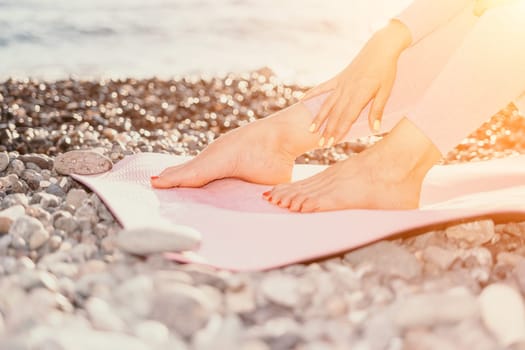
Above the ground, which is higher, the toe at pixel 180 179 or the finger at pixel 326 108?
the finger at pixel 326 108

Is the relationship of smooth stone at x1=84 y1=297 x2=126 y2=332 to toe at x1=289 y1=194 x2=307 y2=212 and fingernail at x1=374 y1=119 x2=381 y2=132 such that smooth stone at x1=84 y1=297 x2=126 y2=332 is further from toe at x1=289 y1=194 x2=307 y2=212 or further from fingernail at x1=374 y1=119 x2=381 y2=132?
fingernail at x1=374 y1=119 x2=381 y2=132

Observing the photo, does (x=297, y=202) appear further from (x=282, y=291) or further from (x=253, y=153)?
(x=282, y=291)

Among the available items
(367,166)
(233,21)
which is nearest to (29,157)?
(367,166)

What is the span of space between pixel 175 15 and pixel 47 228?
6.91m

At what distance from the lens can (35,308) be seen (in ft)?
4.01

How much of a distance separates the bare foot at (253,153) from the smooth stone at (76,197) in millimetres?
207

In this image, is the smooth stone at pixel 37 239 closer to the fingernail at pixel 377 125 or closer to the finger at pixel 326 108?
the finger at pixel 326 108

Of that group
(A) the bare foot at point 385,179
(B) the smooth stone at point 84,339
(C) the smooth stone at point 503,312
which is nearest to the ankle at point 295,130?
(A) the bare foot at point 385,179

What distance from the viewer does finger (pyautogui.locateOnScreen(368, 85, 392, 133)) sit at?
210 centimetres

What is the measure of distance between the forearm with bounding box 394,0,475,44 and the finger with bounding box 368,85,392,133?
167mm

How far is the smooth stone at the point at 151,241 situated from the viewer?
4.79 ft

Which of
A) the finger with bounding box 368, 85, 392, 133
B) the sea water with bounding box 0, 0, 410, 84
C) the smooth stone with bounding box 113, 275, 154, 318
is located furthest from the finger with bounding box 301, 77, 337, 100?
the sea water with bounding box 0, 0, 410, 84

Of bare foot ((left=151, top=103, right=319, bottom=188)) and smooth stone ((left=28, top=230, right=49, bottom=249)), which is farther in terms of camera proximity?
bare foot ((left=151, top=103, right=319, bottom=188))

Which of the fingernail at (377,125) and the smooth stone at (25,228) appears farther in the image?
the fingernail at (377,125)
